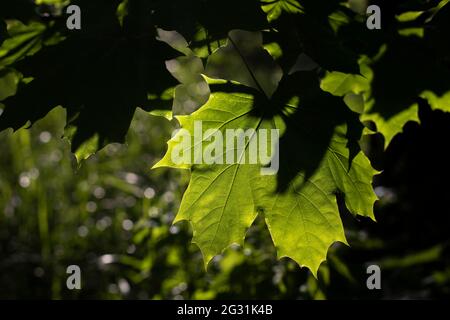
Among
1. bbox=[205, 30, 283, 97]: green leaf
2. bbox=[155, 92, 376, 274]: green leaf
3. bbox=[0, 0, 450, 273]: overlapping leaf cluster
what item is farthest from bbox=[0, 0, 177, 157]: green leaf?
bbox=[205, 30, 283, 97]: green leaf

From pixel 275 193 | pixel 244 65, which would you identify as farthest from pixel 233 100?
pixel 244 65

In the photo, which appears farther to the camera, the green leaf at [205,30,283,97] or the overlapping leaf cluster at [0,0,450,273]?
the green leaf at [205,30,283,97]

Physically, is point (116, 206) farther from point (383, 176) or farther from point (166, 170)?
point (383, 176)

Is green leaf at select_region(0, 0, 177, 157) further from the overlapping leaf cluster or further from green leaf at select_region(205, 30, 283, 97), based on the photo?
green leaf at select_region(205, 30, 283, 97)

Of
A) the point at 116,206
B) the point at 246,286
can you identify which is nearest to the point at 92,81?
the point at 246,286

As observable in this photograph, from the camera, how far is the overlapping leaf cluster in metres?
1.05

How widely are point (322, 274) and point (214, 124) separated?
3.00ft

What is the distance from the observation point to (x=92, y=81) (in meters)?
1.06

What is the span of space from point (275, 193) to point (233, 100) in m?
0.21

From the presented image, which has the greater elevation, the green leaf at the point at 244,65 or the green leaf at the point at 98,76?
the green leaf at the point at 98,76

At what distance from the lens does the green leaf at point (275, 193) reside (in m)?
1.13

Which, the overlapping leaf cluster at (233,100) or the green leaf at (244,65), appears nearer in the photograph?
the overlapping leaf cluster at (233,100)

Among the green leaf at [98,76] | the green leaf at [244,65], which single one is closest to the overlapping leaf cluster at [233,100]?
the green leaf at [98,76]

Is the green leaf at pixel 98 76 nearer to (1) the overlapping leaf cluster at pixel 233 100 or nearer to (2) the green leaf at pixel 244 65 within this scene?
(1) the overlapping leaf cluster at pixel 233 100
